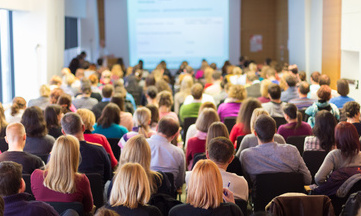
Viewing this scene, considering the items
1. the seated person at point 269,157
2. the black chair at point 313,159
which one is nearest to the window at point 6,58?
the seated person at point 269,157

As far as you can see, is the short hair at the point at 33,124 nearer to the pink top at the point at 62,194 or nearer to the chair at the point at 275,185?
the pink top at the point at 62,194

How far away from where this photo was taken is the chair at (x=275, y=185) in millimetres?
4293

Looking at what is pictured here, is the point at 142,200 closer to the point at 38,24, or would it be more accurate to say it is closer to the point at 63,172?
the point at 63,172

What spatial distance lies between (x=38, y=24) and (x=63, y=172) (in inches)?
326

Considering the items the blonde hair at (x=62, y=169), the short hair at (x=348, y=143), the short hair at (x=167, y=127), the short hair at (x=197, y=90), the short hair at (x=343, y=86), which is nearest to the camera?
the blonde hair at (x=62, y=169)

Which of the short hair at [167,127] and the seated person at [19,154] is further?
the short hair at [167,127]

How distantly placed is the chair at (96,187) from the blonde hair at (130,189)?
960 millimetres

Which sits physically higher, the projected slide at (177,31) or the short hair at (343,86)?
the projected slide at (177,31)

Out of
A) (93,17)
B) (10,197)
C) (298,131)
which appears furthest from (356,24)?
(93,17)

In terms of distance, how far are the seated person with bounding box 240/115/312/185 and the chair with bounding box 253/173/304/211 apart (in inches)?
6.2

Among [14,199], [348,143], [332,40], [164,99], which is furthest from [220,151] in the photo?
[332,40]

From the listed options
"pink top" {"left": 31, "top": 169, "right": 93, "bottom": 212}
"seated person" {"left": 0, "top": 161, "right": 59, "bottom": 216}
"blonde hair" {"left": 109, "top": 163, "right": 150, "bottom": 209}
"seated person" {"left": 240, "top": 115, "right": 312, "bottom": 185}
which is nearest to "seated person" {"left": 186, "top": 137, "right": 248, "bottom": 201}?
"seated person" {"left": 240, "top": 115, "right": 312, "bottom": 185}

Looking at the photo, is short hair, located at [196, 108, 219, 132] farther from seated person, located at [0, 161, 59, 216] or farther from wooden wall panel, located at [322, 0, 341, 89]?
wooden wall panel, located at [322, 0, 341, 89]

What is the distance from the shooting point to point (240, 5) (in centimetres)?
1912
